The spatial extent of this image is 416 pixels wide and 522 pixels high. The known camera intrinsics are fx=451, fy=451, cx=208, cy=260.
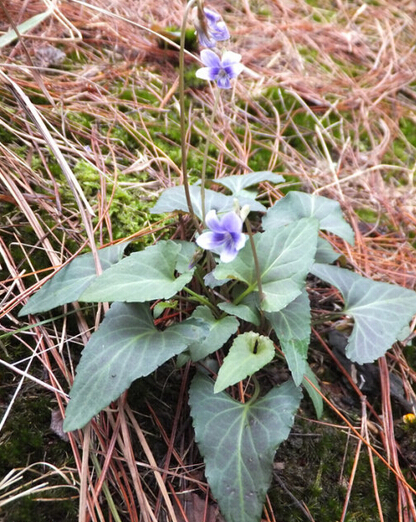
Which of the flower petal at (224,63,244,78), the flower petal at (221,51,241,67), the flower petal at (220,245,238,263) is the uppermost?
the flower petal at (221,51,241,67)

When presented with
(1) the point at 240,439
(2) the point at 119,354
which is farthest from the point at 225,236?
(1) the point at 240,439

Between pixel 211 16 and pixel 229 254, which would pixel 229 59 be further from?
pixel 229 254

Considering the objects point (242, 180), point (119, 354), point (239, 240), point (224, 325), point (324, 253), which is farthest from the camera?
point (242, 180)

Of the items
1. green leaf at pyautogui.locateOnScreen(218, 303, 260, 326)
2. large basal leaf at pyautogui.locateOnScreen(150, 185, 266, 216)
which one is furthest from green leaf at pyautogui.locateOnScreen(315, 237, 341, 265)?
green leaf at pyautogui.locateOnScreen(218, 303, 260, 326)

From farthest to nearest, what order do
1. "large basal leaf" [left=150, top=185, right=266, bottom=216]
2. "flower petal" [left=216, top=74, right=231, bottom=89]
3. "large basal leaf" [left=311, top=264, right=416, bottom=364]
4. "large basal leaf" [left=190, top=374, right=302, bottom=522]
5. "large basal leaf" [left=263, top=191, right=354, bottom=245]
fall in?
"large basal leaf" [left=263, top=191, right=354, bottom=245] < "large basal leaf" [left=150, top=185, right=266, bottom=216] < "large basal leaf" [left=311, top=264, right=416, bottom=364] < "flower petal" [left=216, top=74, right=231, bottom=89] < "large basal leaf" [left=190, top=374, right=302, bottom=522]

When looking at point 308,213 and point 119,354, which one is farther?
point 308,213

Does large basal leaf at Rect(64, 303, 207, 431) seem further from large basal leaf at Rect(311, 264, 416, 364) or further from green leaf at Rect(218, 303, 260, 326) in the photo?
large basal leaf at Rect(311, 264, 416, 364)

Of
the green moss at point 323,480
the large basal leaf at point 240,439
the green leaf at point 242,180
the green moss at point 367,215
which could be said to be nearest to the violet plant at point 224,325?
the large basal leaf at point 240,439
